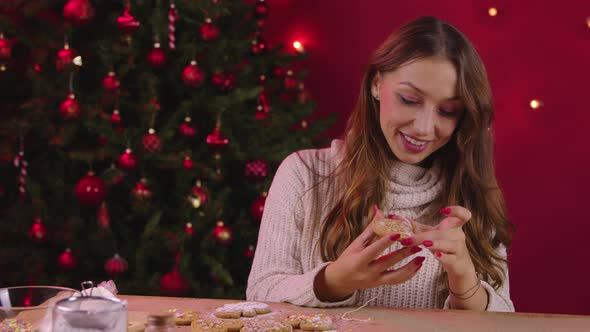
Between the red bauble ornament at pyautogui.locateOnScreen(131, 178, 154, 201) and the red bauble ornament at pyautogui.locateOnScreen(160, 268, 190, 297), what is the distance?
30 cm

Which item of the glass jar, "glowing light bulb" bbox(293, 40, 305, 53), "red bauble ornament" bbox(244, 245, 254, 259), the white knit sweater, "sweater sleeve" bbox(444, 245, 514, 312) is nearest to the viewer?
the glass jar

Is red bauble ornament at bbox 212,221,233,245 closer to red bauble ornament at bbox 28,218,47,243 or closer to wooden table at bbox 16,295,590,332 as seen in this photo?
red bauble ornament at bbox 28,218,47,243

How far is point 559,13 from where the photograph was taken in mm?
2998

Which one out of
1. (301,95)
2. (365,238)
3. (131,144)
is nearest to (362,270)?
(365,238)

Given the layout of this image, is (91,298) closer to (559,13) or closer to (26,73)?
(26,73)

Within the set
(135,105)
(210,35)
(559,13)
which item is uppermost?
(559,13)

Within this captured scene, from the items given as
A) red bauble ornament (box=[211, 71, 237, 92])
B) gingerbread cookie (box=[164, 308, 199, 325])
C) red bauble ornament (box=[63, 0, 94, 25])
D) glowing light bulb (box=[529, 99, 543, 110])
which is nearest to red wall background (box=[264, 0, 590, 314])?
glowing light bulb (box=[529, 99, 543, 110])

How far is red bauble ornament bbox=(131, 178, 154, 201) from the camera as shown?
2514mm

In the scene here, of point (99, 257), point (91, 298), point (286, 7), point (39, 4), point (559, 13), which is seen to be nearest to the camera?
point (91, 298)

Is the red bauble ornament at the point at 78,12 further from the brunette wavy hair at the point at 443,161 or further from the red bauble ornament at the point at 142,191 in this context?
the brunette wavy hair at the point at 443,161

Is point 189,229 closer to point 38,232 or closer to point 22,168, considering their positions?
point 38,232

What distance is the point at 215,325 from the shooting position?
46.3 inches

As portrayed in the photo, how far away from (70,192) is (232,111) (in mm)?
688

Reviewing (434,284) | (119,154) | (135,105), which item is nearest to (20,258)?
(119,154)
